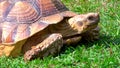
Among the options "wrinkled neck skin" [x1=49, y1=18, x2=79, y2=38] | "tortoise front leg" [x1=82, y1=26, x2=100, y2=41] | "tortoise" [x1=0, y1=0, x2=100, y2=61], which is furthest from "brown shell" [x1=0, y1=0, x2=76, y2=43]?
"tortoise front leg" [x1=82, y1=26, x2=100, y2=41]

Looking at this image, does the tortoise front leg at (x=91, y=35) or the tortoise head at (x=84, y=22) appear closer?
the tortoise head at (x=84, y=22)

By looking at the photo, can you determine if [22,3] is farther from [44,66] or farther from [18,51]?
[44,66]

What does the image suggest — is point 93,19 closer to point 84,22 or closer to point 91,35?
point 84,22

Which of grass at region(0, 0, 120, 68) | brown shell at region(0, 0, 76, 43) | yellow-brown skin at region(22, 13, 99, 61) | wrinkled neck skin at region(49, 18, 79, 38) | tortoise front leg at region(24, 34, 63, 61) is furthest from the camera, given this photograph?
wrinkled neck skin at region(49, 18, 79, 38)

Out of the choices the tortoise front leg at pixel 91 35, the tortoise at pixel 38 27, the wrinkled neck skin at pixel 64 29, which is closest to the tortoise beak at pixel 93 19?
the tortoise at pixel 38 27

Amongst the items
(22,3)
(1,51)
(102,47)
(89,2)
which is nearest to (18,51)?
(1,51)

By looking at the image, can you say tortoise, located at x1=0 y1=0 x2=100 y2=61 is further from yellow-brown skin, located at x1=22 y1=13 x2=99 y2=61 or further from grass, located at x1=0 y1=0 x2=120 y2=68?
grass, located at x1=0 y1=0 x2=120 y2=68

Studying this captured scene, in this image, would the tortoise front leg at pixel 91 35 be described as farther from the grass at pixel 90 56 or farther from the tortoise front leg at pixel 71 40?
the tortoise front leg at pixel 71 40

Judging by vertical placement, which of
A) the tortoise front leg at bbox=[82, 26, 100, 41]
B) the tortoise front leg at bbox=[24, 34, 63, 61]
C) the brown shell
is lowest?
the tortoise front leg at bbox=[82, 26, 100, 41]
